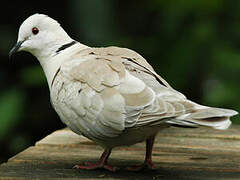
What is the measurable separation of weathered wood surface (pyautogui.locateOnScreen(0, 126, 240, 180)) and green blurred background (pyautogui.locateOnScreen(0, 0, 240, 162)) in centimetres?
146

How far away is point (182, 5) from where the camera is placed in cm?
595

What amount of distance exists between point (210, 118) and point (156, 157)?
3.04 feet

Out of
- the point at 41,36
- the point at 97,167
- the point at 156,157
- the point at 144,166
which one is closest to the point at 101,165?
the point at 97,167

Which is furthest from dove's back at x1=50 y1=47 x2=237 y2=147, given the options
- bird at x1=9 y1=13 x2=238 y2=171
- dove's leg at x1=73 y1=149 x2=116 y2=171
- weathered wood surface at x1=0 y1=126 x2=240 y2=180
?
weathered wood surface at x1=0 y1=126 x2=240 y2=180

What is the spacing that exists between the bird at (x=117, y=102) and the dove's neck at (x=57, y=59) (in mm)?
12

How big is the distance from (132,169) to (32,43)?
3.68 feet

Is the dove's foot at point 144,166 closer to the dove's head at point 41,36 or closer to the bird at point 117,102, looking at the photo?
the bird at point 117,102

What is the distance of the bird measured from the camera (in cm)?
283

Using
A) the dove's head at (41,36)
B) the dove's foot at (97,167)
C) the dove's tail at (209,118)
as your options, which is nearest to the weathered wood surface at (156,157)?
the dove's foot at (97,167)

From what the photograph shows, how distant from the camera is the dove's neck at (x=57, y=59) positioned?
3.52 m

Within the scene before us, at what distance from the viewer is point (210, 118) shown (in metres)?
2.69

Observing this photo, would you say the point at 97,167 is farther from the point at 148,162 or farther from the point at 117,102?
the point at 117,102

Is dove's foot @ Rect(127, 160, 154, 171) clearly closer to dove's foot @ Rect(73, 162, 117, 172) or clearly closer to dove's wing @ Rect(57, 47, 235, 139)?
dove's foot @ Rect(73, 162, 117, 172)

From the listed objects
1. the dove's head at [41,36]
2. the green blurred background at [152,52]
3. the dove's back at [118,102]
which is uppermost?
the dove's head at [41,36]
